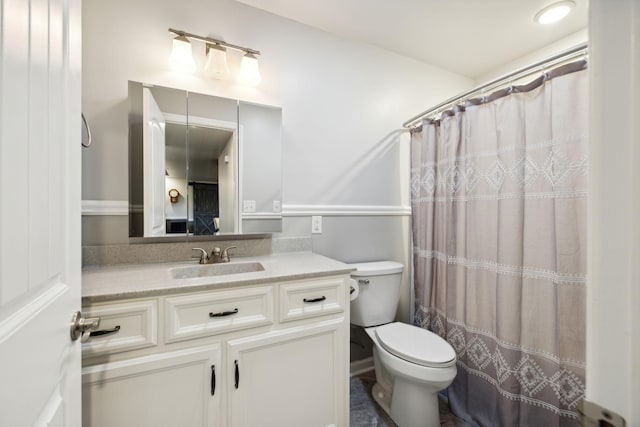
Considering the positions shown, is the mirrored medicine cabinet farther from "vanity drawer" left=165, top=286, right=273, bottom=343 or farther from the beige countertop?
"vanity drawer" left=165, top=286, right=273, bottom=343

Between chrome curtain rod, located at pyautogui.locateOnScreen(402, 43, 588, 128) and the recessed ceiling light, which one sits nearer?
chrome curtain rod, located at pyautogui.locateOnScreen(402, 43, 588, 128)

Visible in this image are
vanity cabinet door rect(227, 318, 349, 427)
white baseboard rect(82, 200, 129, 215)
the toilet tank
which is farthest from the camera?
the toilet tank

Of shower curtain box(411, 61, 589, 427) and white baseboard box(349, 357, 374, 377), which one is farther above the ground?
shower curtain box(411, 61, 589, 427)

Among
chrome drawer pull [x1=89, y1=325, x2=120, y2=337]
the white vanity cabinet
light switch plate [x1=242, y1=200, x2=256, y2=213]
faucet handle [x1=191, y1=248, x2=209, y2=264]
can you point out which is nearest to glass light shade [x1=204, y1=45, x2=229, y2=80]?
light switch plate [x1=242, y1=200, x2=256, y2=213]

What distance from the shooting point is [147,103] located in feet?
4.38

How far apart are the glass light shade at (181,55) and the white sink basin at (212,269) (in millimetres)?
1099

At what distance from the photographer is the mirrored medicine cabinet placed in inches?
52.2

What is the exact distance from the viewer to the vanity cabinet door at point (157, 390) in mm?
870

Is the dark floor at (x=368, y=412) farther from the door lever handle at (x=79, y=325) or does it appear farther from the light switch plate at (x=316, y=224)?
the door lever handle at (x=79, y=325)

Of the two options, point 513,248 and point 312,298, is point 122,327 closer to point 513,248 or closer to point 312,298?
point 312,298

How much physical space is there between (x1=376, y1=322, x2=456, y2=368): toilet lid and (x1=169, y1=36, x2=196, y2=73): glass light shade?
1913 mm

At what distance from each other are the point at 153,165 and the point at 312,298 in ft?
3.61

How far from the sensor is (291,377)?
1162mm

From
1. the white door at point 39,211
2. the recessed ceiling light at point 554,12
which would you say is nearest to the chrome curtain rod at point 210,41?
the white door at point 39,211
